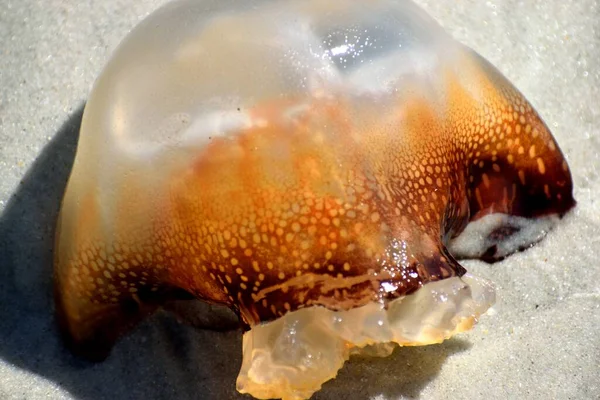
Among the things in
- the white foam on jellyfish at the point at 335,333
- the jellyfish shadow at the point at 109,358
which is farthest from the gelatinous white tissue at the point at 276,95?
the jellyfish shadow at the point at 109,358

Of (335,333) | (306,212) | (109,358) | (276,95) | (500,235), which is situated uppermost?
(276,95)

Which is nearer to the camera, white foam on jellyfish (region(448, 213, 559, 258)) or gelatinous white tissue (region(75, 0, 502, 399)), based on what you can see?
gelatinous white tissue (region(75, 0, 502, 399))

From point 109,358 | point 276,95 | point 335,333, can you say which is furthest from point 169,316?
point 276,95

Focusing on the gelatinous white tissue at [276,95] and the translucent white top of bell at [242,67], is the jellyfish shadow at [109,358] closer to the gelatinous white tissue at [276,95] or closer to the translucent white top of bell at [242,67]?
the gelatinous white tissue at [276,95]

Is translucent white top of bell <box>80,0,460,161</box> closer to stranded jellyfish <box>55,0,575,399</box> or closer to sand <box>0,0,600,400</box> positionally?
stranded jellyfish <box>55,0,575,399</box>

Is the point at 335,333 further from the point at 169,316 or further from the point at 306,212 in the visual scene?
the point at 169,316

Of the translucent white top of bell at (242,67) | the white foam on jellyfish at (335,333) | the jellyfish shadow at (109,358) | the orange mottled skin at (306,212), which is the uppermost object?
the translucent white top of bell at (242,67)

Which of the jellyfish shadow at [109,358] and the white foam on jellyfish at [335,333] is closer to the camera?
the white foam on jellyfish at [335,333]

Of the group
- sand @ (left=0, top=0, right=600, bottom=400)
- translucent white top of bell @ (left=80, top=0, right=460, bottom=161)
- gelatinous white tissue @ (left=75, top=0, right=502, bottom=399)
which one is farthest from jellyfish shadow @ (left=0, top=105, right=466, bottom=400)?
translucent white top of bell @ (left=80, top=0, right=460, bottom=161)
